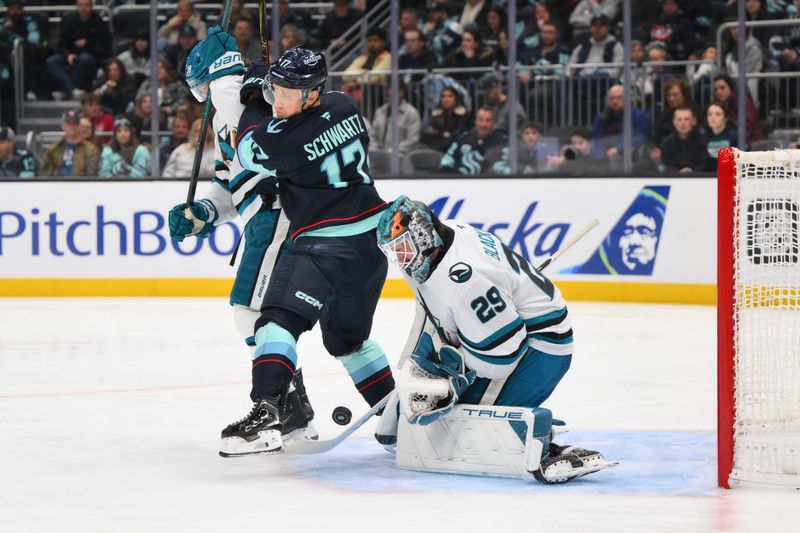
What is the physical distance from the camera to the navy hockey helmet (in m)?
4.12

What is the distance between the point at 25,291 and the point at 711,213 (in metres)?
4.61

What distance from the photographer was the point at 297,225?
4312 mm

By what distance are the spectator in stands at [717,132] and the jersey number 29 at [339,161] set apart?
5.30 meters

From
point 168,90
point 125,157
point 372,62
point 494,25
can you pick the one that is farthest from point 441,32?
point 125,157

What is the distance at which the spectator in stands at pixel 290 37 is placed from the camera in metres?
10.3

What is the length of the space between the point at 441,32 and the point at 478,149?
1.27 metres

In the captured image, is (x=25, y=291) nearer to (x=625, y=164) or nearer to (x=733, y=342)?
(x=625, y=164)

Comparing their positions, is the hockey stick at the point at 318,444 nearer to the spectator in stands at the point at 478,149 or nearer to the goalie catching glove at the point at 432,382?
the goalie catching glove at the point at 432,382

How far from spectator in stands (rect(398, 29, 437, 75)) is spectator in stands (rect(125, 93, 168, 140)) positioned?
1731 mm

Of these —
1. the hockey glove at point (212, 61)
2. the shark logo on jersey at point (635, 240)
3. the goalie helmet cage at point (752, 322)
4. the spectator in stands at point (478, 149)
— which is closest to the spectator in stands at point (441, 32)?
the spectator in stands at point (478, 149)

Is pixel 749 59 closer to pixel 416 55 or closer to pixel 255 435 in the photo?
pixel 416 55

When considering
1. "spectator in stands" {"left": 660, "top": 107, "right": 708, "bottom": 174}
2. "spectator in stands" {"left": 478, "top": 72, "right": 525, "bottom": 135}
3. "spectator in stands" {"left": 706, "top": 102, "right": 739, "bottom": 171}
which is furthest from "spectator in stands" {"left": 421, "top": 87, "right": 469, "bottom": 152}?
"spectator in stands" {"left": 706, "top": 102, "right": 739, "bottom": 171}

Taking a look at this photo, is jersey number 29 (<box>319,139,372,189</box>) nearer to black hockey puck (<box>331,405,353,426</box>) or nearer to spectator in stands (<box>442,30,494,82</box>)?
black hockey puck (<box>331,405,353,426</box>)

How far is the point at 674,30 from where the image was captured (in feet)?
33.2
